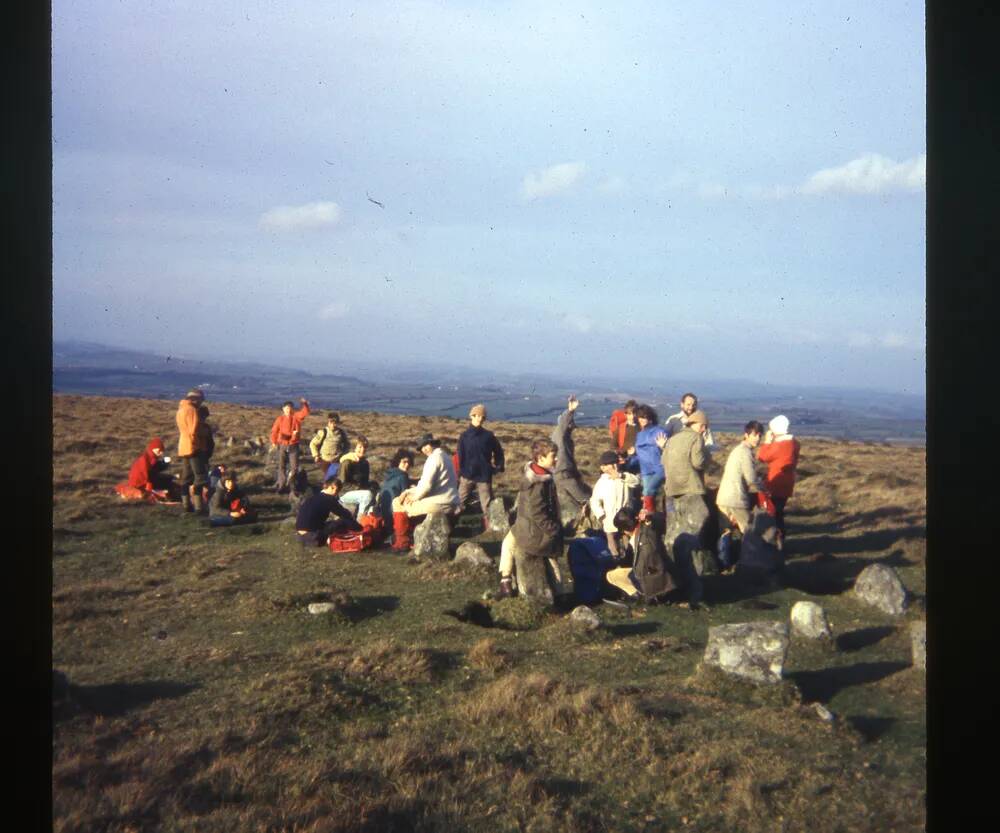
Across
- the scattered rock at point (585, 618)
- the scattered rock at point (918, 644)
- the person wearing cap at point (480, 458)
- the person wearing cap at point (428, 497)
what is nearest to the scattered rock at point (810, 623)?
the scattered rock at point (918, 644)

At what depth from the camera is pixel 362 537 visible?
1041 cm

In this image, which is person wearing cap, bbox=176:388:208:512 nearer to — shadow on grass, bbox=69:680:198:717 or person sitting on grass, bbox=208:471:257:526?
person sitting on grass, bbox=208:471:257:526

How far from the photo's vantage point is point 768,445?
972 cm

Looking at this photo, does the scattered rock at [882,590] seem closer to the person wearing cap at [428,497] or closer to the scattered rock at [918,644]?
the scattered rock at [918,644]

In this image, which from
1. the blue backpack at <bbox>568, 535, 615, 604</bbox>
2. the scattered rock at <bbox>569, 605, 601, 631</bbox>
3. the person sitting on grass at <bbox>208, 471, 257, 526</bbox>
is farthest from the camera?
the person sitting on grass at <bbox>208, 471, 257, 526</bbox>

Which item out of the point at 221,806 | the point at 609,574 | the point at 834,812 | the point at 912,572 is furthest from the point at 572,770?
the point at 912,572

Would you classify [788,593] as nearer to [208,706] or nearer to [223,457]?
[208,706]

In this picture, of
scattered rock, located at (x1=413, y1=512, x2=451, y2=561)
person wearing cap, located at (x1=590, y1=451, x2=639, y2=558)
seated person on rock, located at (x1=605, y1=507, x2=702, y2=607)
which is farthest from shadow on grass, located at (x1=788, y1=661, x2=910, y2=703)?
Answer: scattered rock, located at (x1=413, y1=512, x2=451, y2=561)

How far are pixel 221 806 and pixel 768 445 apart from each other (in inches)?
290

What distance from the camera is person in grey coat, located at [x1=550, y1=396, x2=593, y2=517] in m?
10.4

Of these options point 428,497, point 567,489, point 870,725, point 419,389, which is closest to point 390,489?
point 428,497

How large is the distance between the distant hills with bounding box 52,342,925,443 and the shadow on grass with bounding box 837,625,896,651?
11342 mm

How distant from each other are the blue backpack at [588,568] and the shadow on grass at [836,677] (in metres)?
2.27

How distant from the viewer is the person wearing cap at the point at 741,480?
9250 millimetres
